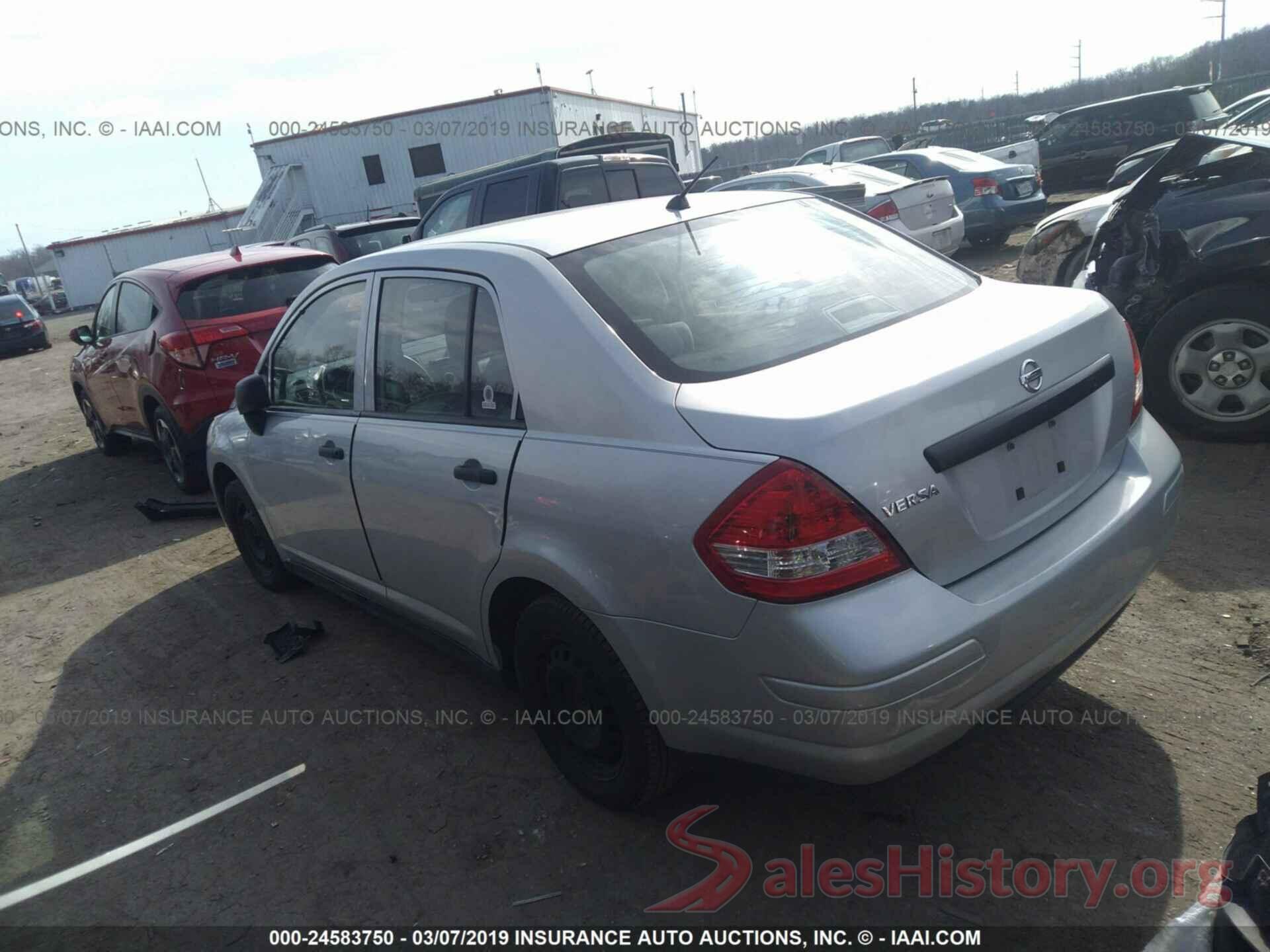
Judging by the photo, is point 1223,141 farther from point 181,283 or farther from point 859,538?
point 181,283

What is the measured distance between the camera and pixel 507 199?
8852 mm

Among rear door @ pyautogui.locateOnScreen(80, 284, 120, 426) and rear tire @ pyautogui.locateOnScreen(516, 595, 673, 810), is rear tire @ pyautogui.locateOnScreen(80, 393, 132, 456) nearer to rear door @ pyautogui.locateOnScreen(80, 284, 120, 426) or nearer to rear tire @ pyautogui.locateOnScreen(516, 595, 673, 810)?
rear door @ pyautogui.locateOnScreen(80, 284, 120, 426)

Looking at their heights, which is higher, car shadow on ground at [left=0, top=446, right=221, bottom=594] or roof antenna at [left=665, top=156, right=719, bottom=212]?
roof antenna at [left=665, top=156, right=719, bottom=212]

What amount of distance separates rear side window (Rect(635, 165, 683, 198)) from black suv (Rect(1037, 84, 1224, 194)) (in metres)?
11.4

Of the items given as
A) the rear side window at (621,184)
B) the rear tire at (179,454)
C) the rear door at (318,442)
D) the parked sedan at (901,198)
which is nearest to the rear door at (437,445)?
the rear door at (318,442)

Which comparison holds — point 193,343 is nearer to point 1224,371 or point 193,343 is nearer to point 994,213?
point 1224,371

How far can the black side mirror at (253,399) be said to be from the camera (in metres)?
4.23

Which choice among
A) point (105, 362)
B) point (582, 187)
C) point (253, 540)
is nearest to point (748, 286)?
point (253, 540)

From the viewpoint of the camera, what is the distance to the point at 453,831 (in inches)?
119

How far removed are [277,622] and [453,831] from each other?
2.32 meters

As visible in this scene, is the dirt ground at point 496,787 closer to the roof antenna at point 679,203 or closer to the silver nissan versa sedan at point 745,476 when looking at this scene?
the silver nissan versa sedan at point 745,476

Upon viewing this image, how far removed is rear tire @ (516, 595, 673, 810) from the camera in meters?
2.60

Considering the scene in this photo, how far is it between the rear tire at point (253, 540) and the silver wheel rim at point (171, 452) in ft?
6.83

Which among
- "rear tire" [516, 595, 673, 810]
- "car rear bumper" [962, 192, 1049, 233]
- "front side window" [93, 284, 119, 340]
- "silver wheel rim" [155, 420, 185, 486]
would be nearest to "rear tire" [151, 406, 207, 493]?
"silver wheel rim" [155, 420, 185, 486]
